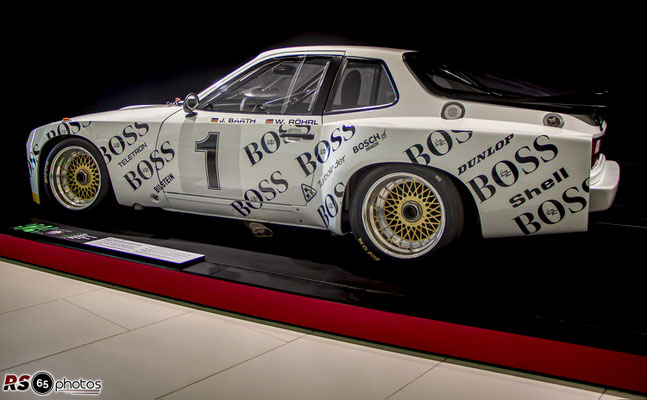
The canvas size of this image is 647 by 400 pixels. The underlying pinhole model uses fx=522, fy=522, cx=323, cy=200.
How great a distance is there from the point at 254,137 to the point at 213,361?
1.44m

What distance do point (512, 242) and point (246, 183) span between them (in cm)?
175

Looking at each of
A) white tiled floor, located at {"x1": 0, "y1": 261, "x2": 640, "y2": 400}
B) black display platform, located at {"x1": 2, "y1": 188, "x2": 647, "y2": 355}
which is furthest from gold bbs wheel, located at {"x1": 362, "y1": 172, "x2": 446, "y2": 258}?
white tiled floor, located at {"x1": 0, "y1": 261, "x2": 640, "y2": 400}

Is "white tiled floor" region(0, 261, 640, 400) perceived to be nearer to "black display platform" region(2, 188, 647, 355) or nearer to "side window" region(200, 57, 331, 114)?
"black display platform" region(2, 188, 647, 355)

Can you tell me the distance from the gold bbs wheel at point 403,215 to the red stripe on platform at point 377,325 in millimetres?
583

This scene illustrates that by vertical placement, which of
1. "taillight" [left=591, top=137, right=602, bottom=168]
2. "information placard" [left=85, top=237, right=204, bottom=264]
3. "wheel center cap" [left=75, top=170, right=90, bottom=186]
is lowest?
"information placard" [left=85, top=237, right=204, bottom=264]

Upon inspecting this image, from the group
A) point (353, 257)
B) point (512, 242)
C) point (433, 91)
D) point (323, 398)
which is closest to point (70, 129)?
point (353, 257)

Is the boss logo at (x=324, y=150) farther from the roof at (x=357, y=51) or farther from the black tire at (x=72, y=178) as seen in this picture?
the black tire at (x=72, y=178)

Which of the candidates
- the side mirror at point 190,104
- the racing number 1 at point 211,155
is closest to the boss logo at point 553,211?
the racing number 1 at point 211,155

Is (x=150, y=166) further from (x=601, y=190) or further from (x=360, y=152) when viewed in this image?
(x=601, y=190)

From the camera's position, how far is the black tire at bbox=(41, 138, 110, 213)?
3.85m

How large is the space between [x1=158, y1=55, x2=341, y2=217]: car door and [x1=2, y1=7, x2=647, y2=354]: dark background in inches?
15.9

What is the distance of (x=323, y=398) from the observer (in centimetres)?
199

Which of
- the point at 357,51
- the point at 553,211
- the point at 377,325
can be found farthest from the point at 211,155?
the point at 553,211

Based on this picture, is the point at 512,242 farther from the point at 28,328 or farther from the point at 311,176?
the point at 28,328
